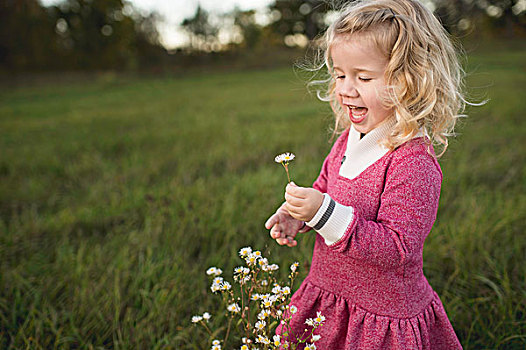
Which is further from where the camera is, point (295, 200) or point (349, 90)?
point (349, 90)

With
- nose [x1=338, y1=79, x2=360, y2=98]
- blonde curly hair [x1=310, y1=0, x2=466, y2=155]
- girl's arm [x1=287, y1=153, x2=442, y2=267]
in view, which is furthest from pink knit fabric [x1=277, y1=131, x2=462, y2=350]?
nose [x1=338, y1=79, x2=360, y2=98]

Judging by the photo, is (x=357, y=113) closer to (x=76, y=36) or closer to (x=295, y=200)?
(x=295, y=200)

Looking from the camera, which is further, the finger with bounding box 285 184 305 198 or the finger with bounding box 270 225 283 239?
the finger with bounding box 270 225 283 239

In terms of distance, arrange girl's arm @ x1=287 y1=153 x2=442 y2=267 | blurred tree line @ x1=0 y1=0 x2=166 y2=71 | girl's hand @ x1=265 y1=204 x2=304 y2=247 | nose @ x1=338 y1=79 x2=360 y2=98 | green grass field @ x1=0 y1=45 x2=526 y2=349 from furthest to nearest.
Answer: blurred tree line @ x1=0 y1=0 x2=166 y2=71, green grass field @ x1=0 y1=45 x2=526 y2=349, girl's hand @ x1=265 y1=204 x2=304 y2=247, nose @ x1=338 y1=79 x2=360 y2=98, girl's arm @ x1=287 y1=153 x2=442 y2=267

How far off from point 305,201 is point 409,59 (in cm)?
59

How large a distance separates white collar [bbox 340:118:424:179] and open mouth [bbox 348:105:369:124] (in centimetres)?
7

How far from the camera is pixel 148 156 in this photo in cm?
484

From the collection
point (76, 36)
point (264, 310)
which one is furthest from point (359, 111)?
point (76, 36)

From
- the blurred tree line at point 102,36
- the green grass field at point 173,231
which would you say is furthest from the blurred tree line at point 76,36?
the green grass field at point 173,231

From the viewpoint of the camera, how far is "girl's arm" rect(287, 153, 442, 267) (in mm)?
1258

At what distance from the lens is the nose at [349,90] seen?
54.5 inches

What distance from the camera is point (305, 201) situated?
1259 mm

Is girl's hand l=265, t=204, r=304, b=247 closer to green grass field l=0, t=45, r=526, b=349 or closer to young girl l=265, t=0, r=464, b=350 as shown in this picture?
young girl l=265, t=0, r=464, b=350

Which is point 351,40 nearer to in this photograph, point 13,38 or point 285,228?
point 285,228
